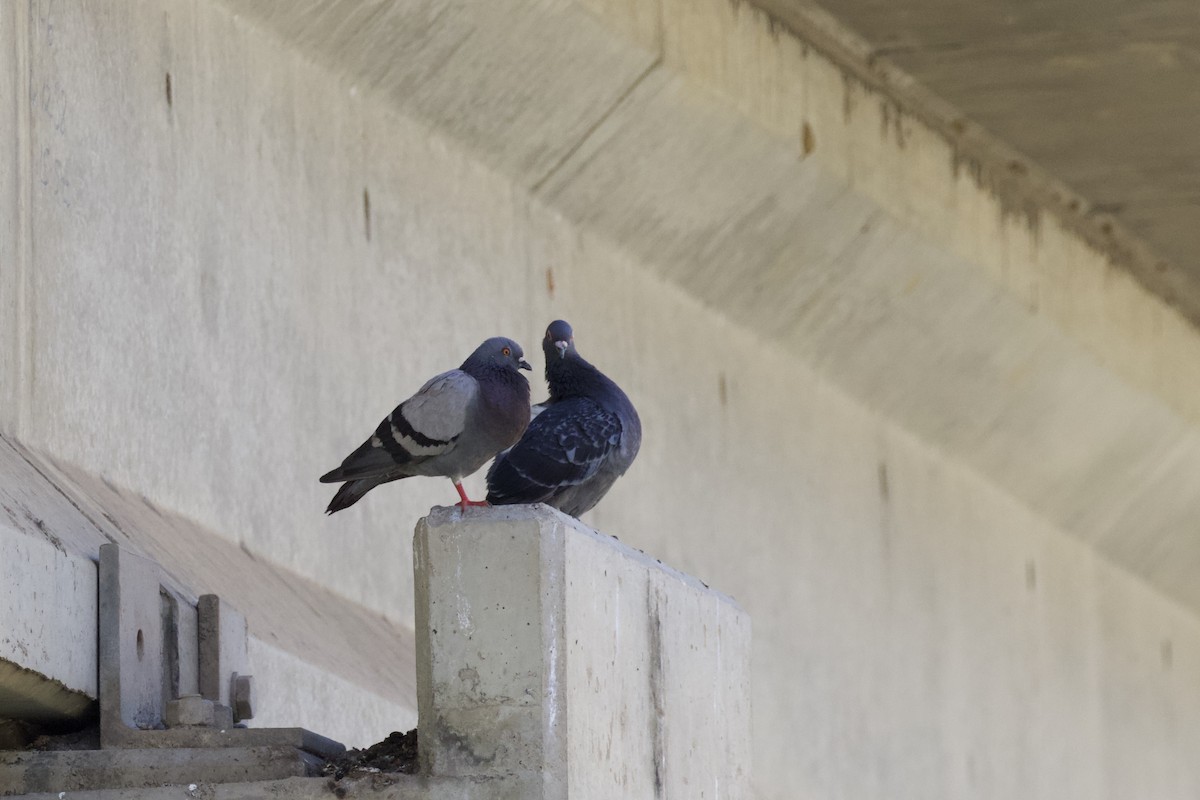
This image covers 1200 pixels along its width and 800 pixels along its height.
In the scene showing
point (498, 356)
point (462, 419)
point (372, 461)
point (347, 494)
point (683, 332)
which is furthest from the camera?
point (683, 332)

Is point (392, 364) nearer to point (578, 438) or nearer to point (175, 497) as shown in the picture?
point (175, 497)

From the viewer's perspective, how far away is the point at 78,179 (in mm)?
8172

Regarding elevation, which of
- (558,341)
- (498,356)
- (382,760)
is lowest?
(382,760)

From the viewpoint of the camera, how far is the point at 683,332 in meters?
13.0

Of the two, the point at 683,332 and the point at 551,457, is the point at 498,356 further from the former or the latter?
the point at 683,332

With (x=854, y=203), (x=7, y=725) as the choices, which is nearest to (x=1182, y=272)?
(x=854, y=203)

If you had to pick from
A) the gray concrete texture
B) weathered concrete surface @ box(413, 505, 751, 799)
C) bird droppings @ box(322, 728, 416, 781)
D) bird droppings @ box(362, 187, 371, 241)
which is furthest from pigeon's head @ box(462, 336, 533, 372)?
bird droppings @ box(362, 187, 371, 241)

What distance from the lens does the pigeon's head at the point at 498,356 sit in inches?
253

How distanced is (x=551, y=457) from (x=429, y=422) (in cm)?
44

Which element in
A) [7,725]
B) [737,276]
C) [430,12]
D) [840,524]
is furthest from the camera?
[840,524]

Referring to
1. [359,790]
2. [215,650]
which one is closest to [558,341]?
[215,650]

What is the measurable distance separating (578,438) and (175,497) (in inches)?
94.7

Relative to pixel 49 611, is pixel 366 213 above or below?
above

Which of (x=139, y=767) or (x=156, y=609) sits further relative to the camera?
(x=156, y=609)
